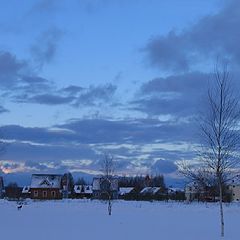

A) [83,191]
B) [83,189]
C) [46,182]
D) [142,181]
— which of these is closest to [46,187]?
[46,182]

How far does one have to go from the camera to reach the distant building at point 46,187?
114m

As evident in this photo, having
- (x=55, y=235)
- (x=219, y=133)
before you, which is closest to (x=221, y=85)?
(x=219, y=133)

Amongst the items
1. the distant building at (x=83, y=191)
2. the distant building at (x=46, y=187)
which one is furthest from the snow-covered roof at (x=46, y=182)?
the distant building at (x=83, y=191)

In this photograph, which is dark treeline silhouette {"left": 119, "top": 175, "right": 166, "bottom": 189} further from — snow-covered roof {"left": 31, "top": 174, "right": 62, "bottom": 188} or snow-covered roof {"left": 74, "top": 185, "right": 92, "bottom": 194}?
snow-covered roof {"left": 31, "top": 174, "right": 62, "bottom": 188}

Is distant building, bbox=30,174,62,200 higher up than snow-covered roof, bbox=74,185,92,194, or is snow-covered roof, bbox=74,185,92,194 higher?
snow-covered roof, bbox=74,185,92,194

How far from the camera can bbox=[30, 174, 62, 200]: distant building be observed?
114 m

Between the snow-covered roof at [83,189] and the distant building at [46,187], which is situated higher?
the snow-covered roof at [83,189]

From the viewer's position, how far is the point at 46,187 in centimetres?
11456

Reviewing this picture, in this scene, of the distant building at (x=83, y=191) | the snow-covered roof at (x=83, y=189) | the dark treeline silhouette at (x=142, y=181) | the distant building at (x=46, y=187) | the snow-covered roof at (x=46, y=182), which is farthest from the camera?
the dark treeline silhouette at (x=142, y=181)

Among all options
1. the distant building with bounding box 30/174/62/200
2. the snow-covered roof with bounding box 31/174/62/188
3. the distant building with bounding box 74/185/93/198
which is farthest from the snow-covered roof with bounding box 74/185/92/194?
the distant building with bounding box 30/174/62/200

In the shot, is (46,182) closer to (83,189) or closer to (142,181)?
(83,189)

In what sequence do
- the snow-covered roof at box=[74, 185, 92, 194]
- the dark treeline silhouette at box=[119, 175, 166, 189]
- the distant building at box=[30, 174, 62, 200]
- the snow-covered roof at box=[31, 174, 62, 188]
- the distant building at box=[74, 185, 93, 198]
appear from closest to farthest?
the distant building at box=[30, 174, 62, 200], the snow-covered roof at box=[31, 174, 62, 188], the distant building at box=[74, 185, 93, 198], the snow-covered roof at box=[74, 185, 92, 194], the dark treeline silhouette at box=[119, 175, 166, 189]

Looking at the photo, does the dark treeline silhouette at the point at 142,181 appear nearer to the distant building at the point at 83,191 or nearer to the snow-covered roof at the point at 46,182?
the distant building at the point at 83,191

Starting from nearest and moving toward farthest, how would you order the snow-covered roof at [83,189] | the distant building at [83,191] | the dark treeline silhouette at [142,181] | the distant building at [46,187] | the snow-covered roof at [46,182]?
1. the distant building at [46,187]
2. the snow-covered roof at [46,182]
3. the distant building at [83,191]
4. the snow-covered roof at [83,189]
5. the dark treeline silhouette at [142,181]
